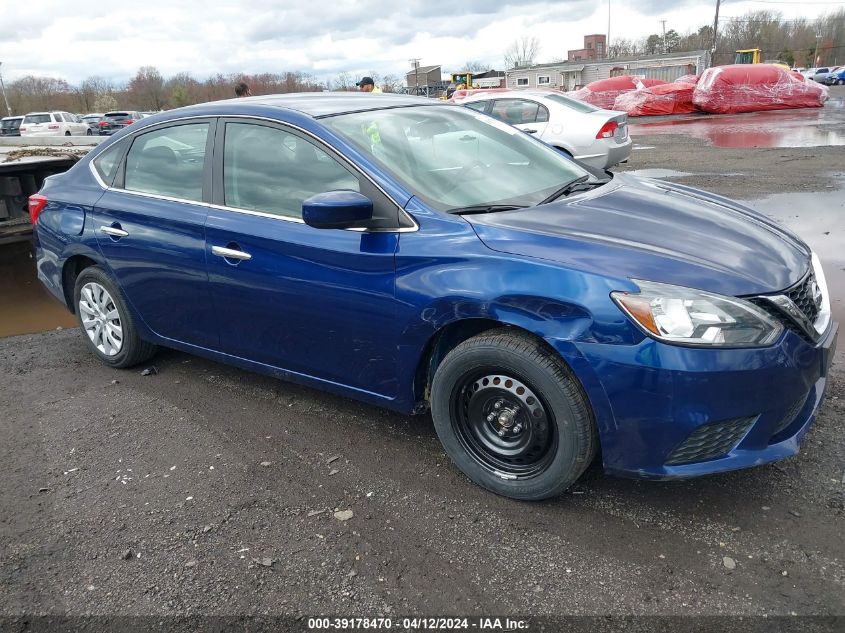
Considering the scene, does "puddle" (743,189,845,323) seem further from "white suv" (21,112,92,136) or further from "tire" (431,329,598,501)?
"white suv" (21,112,92,136)

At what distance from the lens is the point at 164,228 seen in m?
4.03

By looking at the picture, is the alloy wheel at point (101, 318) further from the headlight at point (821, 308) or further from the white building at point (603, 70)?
the white building at point (603, 70)

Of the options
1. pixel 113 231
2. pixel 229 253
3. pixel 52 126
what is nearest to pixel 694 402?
pixel 229 253

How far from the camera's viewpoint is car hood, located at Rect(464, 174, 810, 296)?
2.68m

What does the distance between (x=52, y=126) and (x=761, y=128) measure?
30520mm

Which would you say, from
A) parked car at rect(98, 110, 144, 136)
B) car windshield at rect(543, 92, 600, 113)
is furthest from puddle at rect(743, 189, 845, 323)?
parked car at rect(98, 110, 144, 136)

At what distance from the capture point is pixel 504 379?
293 centimetres

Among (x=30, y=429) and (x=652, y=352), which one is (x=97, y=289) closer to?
(x=30, y=429)

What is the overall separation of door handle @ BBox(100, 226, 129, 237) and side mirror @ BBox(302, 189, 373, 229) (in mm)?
1742

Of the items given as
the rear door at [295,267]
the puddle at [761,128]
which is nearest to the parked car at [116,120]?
the puddle at [761,128]

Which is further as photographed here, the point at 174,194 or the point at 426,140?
the point at 174,194

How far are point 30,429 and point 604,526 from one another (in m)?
3.31

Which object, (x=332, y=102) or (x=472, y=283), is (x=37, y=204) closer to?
(x=332, y=102)

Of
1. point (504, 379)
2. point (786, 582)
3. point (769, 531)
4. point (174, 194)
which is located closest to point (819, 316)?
point (769, 531)
